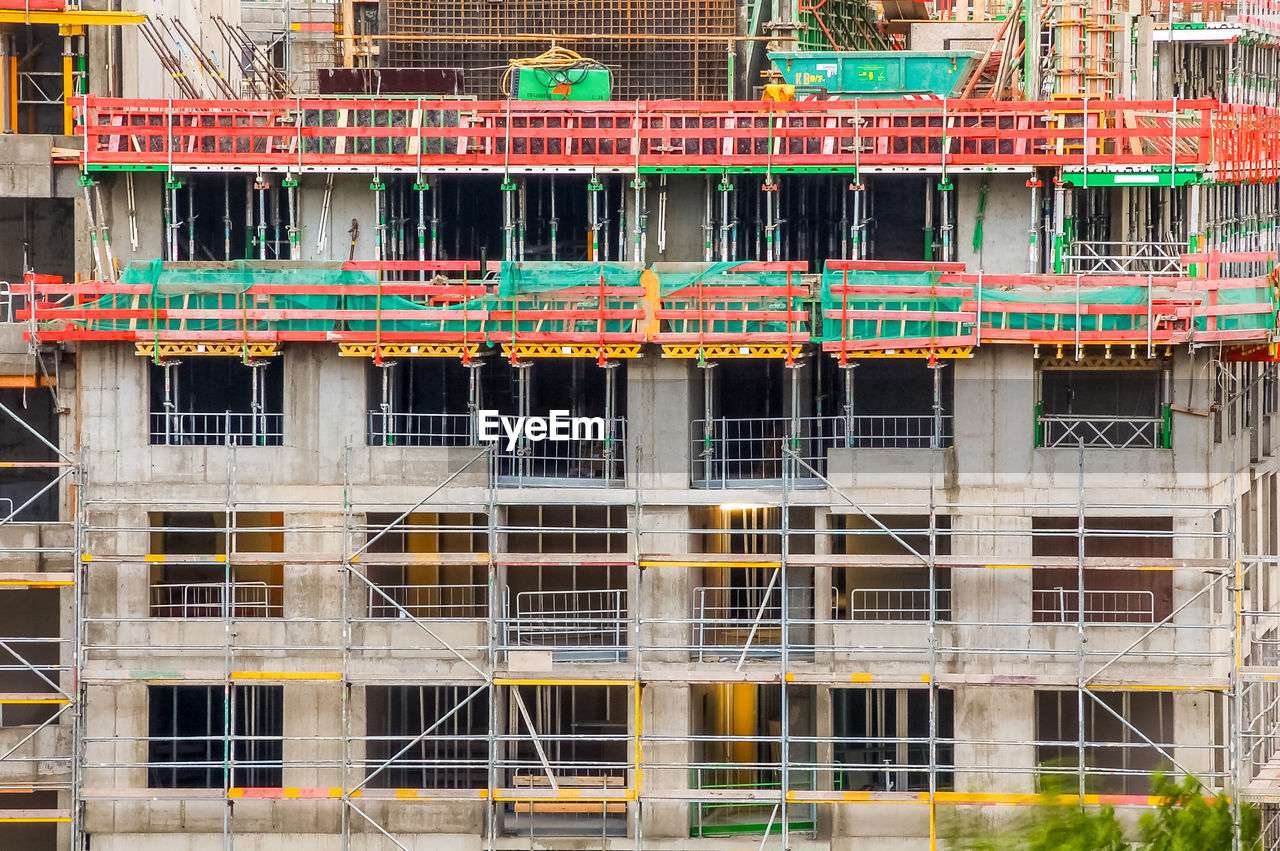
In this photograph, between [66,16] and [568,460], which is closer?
[66,16]

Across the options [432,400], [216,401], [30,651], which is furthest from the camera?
[30,651]

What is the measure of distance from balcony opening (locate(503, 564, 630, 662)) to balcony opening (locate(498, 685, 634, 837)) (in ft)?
4.59

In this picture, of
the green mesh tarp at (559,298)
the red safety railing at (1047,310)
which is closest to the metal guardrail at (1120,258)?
the red safety railing at (1047,310)

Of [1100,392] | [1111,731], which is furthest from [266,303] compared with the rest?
[1111,731]

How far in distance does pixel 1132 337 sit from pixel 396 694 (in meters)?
19.5

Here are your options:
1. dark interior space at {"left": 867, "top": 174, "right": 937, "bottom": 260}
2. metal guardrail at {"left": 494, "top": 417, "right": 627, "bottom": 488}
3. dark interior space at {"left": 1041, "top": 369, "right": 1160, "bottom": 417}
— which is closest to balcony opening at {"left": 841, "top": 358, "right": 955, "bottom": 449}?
dark interior space at {"left": 1041, "top": 369, "right": 1160, "bottom": 417}

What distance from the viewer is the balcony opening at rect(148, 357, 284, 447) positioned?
6756cm

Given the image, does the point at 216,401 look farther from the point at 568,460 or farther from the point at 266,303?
the point at 568,460

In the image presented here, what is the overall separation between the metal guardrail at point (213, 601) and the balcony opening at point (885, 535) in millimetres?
13248

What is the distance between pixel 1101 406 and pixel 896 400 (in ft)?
15.7

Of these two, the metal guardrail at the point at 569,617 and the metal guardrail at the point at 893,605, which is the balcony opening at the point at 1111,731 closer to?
the metal guardrail at the point at 893,605

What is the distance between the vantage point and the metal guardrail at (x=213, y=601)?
67.8m

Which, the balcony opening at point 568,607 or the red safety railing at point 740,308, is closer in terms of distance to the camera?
the red safety railing at point 740,308

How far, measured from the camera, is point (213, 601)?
6981 cm
